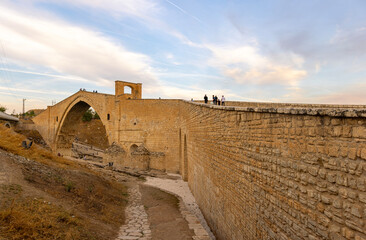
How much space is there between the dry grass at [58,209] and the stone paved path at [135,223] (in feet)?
0.75

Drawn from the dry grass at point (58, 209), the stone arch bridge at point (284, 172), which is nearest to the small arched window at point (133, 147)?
the dry grass at point (58, 209)

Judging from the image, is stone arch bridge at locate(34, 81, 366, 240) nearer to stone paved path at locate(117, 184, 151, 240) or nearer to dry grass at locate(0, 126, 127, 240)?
stone paved path at locate(117, 184, 151, 240)

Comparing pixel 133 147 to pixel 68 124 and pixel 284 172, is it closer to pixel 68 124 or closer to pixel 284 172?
pixel 68 124

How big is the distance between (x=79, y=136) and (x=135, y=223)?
129 feet

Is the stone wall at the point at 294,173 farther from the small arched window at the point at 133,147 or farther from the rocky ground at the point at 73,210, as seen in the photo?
the small arched window at the point at 133,147

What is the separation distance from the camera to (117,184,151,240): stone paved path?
586 centimetres

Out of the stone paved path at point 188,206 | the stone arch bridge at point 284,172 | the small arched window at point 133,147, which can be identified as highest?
the stone arch bridge at point 284,172

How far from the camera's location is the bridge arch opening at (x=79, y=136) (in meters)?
31.5

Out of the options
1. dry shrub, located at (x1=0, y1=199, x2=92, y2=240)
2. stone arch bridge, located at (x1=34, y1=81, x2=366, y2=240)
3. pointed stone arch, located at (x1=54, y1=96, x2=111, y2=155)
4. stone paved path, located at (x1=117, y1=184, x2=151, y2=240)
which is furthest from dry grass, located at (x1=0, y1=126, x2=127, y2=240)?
pointed stone arch, located at (x1=54, y1=96, x2=111, y2=155)

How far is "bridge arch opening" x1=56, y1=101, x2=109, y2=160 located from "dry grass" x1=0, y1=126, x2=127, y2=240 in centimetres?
2130

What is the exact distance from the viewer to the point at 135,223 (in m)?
7.02

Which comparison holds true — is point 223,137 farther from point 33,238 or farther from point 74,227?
point 33,238

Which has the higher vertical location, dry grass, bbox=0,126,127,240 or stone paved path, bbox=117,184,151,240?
dry grass, bbox=0,126,127,240

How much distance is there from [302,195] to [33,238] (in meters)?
3.91
